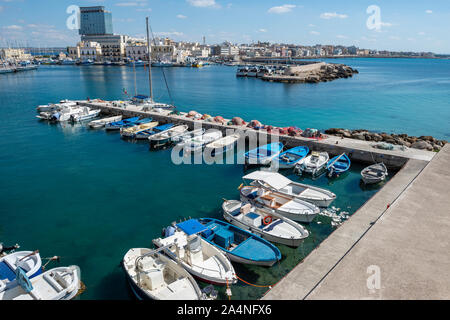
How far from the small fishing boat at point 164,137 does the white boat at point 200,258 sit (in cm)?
1915

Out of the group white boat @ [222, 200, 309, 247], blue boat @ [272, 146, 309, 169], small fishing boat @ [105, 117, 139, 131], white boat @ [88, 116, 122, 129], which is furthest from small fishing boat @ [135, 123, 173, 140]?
white boat @ [222, 200, 309, 247]

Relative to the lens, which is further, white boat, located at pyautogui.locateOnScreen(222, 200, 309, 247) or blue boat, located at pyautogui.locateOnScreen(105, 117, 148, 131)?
blue boat, located at pyautogui.locateOnScreen(105, 117, 148, 131)

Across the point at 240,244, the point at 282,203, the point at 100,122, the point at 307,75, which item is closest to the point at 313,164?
the point at 282,203

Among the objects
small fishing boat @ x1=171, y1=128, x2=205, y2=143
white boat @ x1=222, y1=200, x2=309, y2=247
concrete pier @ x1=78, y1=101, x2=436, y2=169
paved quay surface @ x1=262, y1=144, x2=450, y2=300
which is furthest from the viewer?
small fishing boat @ x1=171, y1=128, x2=205, y2=143

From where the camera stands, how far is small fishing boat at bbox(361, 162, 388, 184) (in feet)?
72.1

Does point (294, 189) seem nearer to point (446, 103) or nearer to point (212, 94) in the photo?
point (212, 94)

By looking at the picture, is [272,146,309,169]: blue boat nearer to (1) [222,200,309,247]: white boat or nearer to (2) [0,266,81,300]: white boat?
(1) [222,200,309,247]: white boat

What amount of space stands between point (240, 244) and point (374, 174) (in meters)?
14.5

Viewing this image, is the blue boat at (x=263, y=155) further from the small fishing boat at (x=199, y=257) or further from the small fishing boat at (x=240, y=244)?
the small fishing boat at (x=199, y=257)

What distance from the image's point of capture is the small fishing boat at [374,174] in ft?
72.1

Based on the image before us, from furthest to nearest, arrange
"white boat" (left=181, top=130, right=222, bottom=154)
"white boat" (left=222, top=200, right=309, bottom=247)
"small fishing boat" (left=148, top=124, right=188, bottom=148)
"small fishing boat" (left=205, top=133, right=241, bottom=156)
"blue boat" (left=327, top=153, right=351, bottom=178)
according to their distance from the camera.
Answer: "small fishing boat" (left=148, top=124, right=188, bottom=148)
"white boat" (left=181, top=130, right=222, bottom=154)
"small fishing boat" (left=205, top=133, right=241, bottom=156)
"blue boat" (left=327, top=153, right=351, bottom=178)
"white boat" (left=222, top=200, right=309, bottom=247)

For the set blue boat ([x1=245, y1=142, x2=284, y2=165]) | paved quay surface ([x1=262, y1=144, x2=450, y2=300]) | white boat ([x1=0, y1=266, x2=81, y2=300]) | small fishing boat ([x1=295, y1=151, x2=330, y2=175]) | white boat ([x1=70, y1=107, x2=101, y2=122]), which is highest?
white boat ([x1=70, y1=107, x2=101, y2=122])

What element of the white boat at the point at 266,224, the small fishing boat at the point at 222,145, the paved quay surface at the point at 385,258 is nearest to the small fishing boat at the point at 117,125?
the small fishing boat at the point at 222,145

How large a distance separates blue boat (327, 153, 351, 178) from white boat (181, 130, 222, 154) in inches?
494
